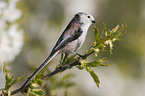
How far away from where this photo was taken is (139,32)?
3211mm

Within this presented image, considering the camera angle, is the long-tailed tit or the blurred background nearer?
the long-tailed tit

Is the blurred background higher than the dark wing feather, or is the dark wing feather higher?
the dark wing feather

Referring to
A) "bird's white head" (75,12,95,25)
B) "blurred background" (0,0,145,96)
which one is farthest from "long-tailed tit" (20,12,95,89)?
"blurred background" (0,0,145,96)

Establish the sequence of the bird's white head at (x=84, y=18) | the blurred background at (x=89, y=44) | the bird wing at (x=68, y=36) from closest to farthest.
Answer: the bird wing at (x=68, y=36) → the bird's white head at (x=84, y=18) → the blurred background at (x=89, y=44)

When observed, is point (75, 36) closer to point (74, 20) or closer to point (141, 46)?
point (74, 20)

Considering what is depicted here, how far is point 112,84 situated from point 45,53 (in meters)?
0.97

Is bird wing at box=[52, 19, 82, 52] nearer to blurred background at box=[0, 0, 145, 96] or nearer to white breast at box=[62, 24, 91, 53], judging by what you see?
white breast at box=[62, 24, 91, 53]

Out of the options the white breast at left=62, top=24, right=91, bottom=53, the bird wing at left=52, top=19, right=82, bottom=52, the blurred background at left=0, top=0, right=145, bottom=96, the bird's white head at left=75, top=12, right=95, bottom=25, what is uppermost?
the bird's white head at left=75, top=12, right=95, bottom=25

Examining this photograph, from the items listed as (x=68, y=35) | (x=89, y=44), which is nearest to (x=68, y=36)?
(x=68, y=35)

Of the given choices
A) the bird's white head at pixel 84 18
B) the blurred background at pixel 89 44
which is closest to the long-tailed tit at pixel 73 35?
the bird's white head at pixel 84 18

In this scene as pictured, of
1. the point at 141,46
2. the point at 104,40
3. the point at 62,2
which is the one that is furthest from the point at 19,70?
the point at 104,40

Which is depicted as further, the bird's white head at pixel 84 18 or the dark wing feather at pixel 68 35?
the bird's white head at pixel 84 18

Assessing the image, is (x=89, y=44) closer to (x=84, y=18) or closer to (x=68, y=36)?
(x=84, y=18)

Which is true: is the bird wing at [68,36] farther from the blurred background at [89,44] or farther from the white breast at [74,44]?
the blurred background at [89,44]
